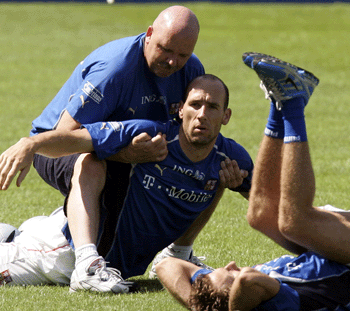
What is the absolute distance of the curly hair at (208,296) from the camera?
12.3ft

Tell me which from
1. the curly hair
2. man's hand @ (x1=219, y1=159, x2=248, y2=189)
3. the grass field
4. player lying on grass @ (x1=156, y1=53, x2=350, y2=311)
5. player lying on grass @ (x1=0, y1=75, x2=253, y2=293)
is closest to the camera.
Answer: the curly hair

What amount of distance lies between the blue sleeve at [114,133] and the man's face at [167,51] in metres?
0.51

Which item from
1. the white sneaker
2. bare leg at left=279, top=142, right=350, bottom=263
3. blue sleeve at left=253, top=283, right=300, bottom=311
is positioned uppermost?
bare leg at left=279, top=142, right=350, bottom=263

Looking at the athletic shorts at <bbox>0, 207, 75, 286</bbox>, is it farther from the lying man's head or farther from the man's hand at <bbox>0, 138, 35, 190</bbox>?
the lying man's head

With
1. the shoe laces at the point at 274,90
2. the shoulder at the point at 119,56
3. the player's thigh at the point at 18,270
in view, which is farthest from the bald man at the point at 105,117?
the shoe laces at the point at 274,90

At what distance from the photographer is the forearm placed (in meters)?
4.44

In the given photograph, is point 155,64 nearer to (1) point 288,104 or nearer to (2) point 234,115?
(1) point 288,104

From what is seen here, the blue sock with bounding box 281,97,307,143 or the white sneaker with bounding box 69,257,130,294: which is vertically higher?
the blue sock with bounding box 281,97,307,143

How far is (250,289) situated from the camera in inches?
143

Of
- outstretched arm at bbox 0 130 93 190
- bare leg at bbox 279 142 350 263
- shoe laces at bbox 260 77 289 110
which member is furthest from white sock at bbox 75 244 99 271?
shoe laces at bbox 260 77 289 110

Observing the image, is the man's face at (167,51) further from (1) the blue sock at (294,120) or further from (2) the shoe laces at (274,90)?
(1) the blue sock at (294,120)

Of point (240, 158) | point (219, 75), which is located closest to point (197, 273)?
point (240, 158)

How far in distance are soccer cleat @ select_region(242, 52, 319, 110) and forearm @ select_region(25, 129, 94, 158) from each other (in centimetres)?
123

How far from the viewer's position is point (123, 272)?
192 inches
